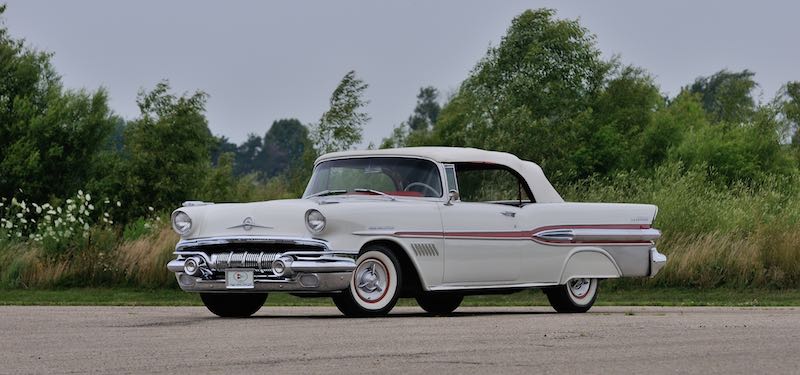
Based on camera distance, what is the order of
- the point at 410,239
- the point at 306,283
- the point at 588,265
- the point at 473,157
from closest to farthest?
1. the point at 306,283
2. the point at 410,239
3. the point at 473,157
4. the point at 588,265

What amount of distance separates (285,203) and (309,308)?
4.12 m

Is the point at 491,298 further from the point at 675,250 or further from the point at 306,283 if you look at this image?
the point at 306,283

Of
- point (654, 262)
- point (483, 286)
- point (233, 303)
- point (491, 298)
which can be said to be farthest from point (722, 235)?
point (233, 303)

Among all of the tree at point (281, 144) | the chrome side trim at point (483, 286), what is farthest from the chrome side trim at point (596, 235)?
the tree at point (281, 144)

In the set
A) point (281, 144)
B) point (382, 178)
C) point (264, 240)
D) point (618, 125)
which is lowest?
point (264, 240)

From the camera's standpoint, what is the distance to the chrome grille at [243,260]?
1359 cm

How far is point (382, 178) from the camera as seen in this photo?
49.1 feet

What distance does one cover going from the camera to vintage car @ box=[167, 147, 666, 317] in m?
13.6

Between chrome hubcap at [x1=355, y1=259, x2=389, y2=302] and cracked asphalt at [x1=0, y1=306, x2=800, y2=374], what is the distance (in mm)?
351

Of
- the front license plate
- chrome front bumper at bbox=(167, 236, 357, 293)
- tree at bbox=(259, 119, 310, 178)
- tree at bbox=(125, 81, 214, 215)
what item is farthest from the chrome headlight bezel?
tree at bbox=(259, 119, 310, 178)

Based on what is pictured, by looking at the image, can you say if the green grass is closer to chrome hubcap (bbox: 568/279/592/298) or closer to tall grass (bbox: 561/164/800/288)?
tall grass (bbox: 561/164/800/288)

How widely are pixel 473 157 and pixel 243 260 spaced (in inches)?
118

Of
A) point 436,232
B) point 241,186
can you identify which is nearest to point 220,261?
point 436,232

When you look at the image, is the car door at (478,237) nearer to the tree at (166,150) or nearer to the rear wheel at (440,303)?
the rear wheel at (440,303)
